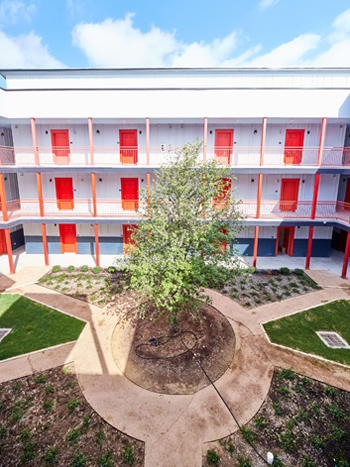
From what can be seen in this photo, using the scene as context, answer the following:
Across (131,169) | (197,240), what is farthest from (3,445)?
(131,169)

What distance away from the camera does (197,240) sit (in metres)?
9.08

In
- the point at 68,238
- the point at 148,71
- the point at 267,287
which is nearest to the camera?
the point at 267,287

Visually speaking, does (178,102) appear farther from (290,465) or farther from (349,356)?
(290,465)

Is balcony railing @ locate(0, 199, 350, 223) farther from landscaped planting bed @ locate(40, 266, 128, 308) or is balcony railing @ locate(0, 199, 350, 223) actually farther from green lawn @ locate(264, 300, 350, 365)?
green lawn @ locate(264, 300, 350, 365)

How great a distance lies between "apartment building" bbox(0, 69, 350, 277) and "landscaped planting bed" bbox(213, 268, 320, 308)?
175 centimetres

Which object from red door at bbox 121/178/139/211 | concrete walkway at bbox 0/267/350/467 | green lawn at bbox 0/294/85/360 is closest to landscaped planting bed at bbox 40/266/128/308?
concrete walkway at bbox 0/267/350/467

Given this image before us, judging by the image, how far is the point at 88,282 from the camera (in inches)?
578

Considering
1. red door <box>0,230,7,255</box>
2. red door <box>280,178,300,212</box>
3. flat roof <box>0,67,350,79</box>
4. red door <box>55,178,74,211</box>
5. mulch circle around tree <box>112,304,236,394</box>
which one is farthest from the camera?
red door <box>0,230,7,255</box>

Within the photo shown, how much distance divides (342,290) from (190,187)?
34.5 feet

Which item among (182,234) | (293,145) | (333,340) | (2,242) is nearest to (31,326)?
(182,234)

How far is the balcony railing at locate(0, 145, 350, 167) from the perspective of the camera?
1761 cm

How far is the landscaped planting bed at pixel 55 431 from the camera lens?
6.13 m

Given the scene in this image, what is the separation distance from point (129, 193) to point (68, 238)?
5.43 meters

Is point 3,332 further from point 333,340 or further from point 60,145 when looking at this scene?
point 333,340
